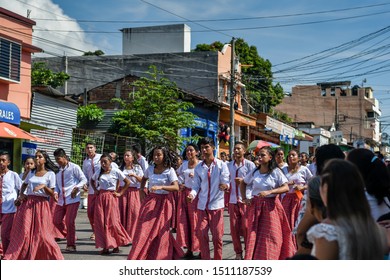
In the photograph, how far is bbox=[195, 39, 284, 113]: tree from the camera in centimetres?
4391

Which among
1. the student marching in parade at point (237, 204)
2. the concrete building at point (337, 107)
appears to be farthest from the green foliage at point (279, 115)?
the student marching in parade at point (237, 204)

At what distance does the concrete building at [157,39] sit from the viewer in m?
38.2

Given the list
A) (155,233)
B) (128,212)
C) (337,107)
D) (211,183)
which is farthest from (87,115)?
(337,107)

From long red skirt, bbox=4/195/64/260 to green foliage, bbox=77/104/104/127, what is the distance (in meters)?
19.7

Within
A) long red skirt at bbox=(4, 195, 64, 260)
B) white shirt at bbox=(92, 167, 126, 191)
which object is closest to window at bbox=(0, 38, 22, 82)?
white shirt at bbox=(92, 167, 126, 191)

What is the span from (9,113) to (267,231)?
13.1 m

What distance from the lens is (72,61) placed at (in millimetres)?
37500

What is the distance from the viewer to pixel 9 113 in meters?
19.7

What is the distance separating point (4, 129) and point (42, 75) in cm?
1214

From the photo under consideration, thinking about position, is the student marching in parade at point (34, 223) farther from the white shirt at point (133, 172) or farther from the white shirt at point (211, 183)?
the white shirt at point (133, 172)

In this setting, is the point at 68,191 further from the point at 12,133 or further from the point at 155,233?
the point at 12,133

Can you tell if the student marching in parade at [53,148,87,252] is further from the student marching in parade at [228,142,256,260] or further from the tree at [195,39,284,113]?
the tree at [195,39,284,113]
